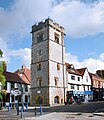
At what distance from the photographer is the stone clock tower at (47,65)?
170ft

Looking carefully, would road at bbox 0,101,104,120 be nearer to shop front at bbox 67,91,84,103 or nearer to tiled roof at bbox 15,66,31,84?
shop front at bbox 67,91,84,103

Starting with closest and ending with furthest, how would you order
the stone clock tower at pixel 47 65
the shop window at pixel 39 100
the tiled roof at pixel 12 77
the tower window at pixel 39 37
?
the stone clock tower at pixel 47 65 → the shop window at pixel 39 100 → the tower window at pixel 39 37 → the tiled roof at pixel 12 77

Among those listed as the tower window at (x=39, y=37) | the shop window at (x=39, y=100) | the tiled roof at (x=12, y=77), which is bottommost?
the shop window at (x=39, y=100)

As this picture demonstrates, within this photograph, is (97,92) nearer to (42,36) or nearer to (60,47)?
(60,47)

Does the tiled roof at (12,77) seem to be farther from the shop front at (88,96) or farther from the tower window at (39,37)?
the shop front at (88,96)

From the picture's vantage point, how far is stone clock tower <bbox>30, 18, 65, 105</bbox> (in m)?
51.8

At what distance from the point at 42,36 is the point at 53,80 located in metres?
11.0

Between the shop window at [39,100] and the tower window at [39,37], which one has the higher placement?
the tower window at [39,37]

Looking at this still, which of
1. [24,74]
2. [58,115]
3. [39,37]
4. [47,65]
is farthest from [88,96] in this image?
[58,115]

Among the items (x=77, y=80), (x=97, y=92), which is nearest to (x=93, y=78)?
(x=97, y=92)

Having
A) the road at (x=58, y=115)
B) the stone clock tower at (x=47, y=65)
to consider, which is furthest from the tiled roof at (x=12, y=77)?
the road at (x=58, y=115)

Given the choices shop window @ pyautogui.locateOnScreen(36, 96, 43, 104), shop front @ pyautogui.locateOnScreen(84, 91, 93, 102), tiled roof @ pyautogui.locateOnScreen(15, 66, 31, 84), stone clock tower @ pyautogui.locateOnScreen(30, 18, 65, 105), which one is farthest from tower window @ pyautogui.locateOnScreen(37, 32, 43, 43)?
shop front @ pyautogui.locateOnScreen(84, 91, 93, 102)

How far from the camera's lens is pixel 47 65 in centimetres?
5181

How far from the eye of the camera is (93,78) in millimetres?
76438
